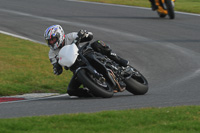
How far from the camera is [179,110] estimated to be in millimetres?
7660

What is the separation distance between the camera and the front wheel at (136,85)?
989cm

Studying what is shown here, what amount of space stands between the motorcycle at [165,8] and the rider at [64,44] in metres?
11.2

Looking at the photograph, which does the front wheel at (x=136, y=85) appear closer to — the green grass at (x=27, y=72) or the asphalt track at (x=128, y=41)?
the asphalt track at (x=128, y=41)

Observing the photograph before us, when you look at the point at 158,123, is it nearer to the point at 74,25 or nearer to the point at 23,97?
the point at 23,97

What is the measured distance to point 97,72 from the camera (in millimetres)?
9391

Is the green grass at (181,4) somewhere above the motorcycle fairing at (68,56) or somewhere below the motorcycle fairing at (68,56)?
below

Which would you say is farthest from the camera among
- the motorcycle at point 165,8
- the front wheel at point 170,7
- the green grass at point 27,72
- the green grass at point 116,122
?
the motorcycle at point 165,8

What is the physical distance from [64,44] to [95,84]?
3.81 feet

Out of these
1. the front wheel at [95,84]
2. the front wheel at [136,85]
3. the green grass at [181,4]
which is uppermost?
the front wheel at [95,84]

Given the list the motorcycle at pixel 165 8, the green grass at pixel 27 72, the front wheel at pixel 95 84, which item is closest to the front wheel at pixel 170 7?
the motorcycle at pixel 165 8

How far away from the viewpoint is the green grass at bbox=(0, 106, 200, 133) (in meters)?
6.67

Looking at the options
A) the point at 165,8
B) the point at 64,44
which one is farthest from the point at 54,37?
the point at 165,8

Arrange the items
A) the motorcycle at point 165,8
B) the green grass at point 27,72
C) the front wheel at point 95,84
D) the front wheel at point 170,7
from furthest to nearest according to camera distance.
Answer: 1. the motorcycle at point 165,8
2. the front wheel at point 170,7
3. the green grass at point 27,72
4. the front wheel at point 95,84

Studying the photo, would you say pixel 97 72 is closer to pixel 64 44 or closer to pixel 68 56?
pixel 68 56
